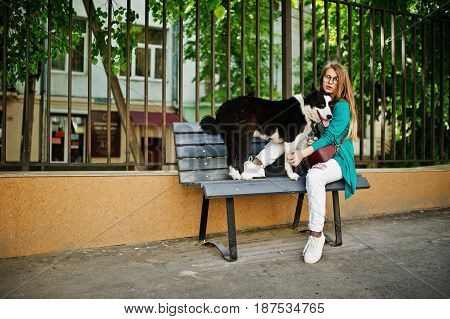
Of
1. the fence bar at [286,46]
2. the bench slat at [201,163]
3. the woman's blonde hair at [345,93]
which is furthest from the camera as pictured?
the fence bar at [286,46]

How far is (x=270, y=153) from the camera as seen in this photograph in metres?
3.79

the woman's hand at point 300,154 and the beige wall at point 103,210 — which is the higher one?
the woman's hand at point 300,154

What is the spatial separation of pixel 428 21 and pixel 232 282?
16.0 ft

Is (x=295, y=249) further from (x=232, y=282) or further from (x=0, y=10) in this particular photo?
(x=0, y=10)

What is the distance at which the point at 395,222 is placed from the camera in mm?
4363

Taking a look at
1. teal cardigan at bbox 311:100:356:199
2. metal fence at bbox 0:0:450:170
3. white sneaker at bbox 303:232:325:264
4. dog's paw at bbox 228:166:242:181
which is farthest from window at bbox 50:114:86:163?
white sneaker at bbox 303:232:325:264

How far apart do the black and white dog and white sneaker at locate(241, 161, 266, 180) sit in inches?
1.8

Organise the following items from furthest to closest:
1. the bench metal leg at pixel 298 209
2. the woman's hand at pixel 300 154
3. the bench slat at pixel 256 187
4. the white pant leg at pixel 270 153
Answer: the bench metal leg at pixel 298 209, the white pant leg at pixel 270 153, the woman's hand at pixel 300 154, the bench slat at pixel 256 187

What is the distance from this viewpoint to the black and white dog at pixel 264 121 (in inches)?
136

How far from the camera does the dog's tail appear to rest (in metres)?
3.55

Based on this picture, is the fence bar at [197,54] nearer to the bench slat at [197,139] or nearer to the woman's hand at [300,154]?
the bench slat at [197,139]

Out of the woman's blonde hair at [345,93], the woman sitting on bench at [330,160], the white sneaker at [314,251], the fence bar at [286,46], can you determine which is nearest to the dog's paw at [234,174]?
the woman sitting on bench at [330,160]
